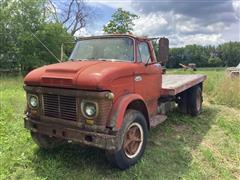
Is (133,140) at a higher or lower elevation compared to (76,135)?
lower

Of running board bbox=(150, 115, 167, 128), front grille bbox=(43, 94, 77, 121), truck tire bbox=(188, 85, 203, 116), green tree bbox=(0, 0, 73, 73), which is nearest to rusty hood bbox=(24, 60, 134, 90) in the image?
front grille bbox=(43, 94, 77, 121)

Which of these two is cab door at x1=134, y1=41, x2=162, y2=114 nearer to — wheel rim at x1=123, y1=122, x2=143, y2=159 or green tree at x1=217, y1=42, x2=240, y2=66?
wheel rim at x1=123, y1=122, x2=143, y2=159

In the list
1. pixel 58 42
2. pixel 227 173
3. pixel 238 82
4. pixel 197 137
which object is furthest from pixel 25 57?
pixel 227 173

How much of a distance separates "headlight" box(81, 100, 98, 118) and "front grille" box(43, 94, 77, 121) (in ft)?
→ 0.56

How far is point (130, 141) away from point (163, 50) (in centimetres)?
187

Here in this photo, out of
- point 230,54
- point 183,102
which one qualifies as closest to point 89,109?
point 183,102

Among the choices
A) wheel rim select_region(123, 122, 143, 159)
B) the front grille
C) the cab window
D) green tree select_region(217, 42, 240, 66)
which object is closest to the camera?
the front grille

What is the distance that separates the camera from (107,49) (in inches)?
221

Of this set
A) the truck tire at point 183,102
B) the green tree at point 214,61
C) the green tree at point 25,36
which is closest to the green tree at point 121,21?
the green tree at point 25,36

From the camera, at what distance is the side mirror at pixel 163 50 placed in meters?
5.75

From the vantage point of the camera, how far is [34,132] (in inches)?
209

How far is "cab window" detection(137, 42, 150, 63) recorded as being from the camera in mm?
5665

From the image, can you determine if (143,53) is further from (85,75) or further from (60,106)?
(60,106)

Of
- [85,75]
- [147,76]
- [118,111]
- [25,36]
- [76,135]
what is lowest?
[76,135]
